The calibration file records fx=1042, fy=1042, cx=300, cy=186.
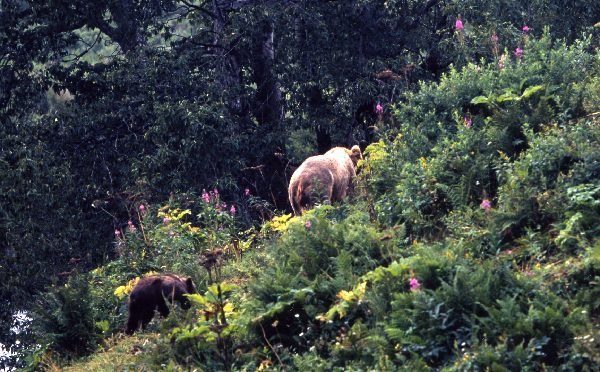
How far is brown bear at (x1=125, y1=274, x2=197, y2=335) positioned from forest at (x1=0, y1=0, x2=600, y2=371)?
0.29ft

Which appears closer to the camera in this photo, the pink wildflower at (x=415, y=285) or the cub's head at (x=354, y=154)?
the pink wildflower at (x=415, y=285)

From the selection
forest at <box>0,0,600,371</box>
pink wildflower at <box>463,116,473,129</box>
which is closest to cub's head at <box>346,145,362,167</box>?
forest at <box>0,0,600,371</box>

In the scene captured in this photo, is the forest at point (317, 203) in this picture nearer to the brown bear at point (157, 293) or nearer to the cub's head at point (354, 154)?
the brown bear at point (157, 293)

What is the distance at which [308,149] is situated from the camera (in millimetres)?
22141

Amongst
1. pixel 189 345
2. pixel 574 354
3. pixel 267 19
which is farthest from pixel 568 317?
pixel 267 19

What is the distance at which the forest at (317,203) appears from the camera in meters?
7.57

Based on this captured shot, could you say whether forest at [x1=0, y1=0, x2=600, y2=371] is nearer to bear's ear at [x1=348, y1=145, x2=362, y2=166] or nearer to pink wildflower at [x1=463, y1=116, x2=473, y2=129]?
pink wildflower at [x1=463, y1=116, x2=473, y2=129]

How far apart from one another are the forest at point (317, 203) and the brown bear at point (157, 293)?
89 millimetres

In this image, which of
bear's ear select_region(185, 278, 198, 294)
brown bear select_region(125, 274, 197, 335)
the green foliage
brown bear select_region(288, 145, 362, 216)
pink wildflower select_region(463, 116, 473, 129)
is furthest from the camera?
brown bear select_region(288, 145, 362, 216)

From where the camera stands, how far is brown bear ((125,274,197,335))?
32.4ft

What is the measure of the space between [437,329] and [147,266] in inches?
198

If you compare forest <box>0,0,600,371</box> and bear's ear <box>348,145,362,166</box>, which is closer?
forest <box>0,0,600,371</box>

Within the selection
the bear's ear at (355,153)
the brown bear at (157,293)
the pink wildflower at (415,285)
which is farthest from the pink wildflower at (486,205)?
the bear's ear at (355,153)

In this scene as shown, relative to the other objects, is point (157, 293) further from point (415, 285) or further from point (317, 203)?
point (415, 285)
